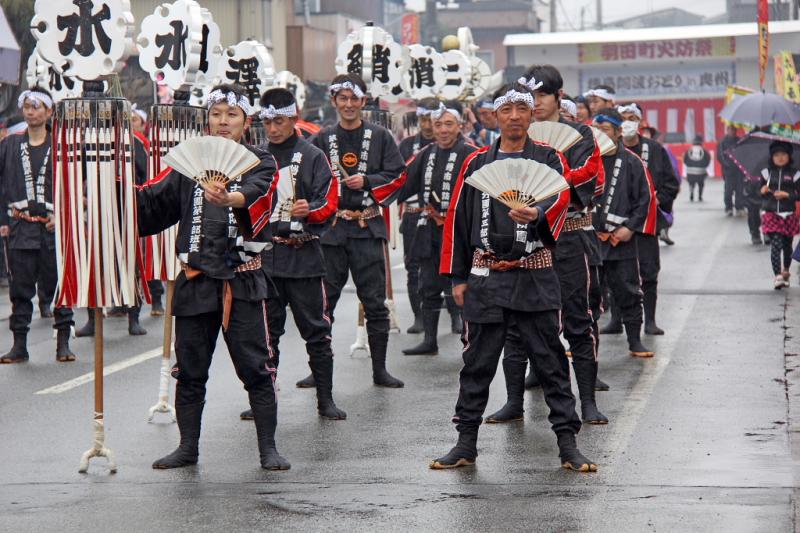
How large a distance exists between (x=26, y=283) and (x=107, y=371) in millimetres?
1429

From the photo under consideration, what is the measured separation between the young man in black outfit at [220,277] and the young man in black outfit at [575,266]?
1806mm

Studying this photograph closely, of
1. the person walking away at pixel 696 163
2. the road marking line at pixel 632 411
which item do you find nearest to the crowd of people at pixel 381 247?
the road marking line at pixel 632 411

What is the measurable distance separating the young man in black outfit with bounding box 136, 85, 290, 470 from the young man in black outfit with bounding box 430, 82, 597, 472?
1.03 m

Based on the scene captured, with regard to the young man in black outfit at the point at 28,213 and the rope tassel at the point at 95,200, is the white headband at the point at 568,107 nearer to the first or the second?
the rope tassel at the point at 95,200

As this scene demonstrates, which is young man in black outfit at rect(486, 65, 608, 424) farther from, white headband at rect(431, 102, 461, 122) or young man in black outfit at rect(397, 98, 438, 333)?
young man in black outfit at rect(397, 98, 438, 333)

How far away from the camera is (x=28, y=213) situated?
11961 mm

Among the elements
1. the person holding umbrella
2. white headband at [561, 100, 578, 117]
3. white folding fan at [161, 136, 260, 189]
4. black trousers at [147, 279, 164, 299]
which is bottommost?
black trousers at [147, 279, 164, 299]

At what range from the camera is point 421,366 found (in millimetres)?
11242

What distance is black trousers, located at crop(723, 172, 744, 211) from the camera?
28.4m

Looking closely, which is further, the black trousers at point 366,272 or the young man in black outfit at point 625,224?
the young man in black outfit at point 625,224

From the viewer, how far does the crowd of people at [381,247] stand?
7406mm

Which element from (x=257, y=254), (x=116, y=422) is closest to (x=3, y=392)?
(x=116, y=422)

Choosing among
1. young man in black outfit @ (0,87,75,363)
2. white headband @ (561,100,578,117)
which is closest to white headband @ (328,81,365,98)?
white headband @ (561,100,578,117)

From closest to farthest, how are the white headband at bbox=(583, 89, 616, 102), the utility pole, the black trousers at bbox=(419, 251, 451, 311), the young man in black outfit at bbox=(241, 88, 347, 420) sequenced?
1. the young man in black outfit at bbox=(241, 88, 347, 420)
2. the black trousers at bbox=(419, 251, 451, 311)
3. the white headband at bbox=(583, 89, 616, 102)
4. the utility pole
